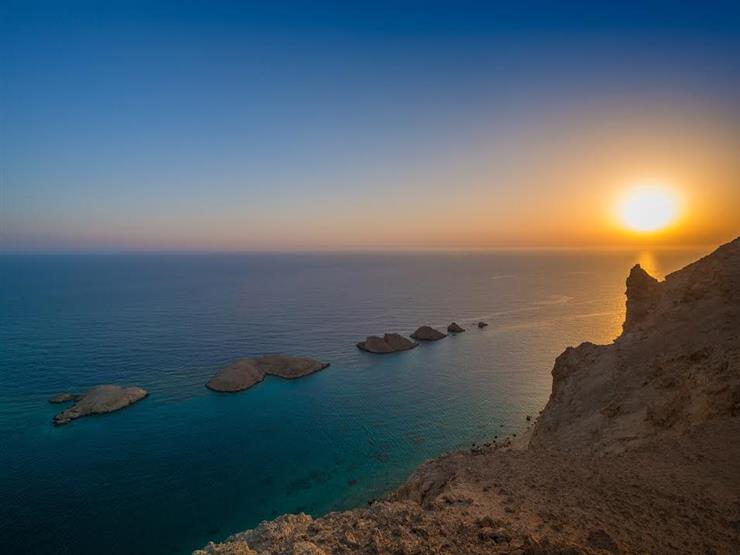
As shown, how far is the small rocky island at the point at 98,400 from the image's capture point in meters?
45.2

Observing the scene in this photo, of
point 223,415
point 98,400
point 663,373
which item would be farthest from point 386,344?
point 663,373

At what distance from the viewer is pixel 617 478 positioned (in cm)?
1644

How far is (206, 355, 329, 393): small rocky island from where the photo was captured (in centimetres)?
5494

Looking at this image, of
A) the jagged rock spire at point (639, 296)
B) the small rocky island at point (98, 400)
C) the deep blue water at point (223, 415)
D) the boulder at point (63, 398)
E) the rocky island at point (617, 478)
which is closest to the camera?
the rocky island at point (617, 478)

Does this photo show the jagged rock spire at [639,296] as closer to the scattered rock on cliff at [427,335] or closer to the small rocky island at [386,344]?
the small rocky island at [386,344]

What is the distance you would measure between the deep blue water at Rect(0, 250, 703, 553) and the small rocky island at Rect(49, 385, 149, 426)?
1.34 m

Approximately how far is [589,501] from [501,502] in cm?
348

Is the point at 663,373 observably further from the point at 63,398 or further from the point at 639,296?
the point at 63,398

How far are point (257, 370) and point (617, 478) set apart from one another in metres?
53.2

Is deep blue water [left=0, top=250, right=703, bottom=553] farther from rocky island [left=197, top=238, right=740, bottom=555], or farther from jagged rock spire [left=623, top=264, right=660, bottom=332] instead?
jagged rock spire [left=623, top=264, right=660, bottom=332]

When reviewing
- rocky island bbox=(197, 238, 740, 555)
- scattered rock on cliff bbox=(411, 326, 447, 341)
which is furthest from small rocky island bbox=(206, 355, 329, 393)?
rocky island bbox=(197, 238, 740, 555)

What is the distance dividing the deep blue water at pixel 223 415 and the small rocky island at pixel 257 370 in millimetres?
1630

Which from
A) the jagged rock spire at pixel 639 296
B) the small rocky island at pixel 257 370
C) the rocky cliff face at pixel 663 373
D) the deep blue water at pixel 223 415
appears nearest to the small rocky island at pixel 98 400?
the deep blue water at pixel 223 415

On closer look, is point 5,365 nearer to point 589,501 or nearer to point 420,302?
point 589,501
